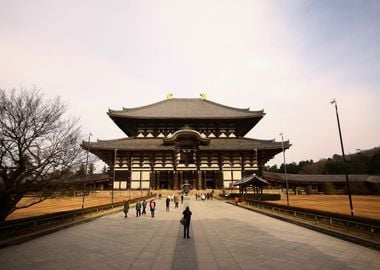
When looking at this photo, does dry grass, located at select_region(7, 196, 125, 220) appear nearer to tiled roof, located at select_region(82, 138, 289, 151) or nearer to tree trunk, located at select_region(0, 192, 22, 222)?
tree trunk, located at select_region(0, 192, 22, 222)

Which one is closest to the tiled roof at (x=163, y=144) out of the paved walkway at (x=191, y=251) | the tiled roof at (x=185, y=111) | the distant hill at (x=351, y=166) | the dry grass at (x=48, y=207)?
the tiled roof at (x=185, y=111)

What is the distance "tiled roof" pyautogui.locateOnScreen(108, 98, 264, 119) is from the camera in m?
50.2

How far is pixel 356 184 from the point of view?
5125 cm

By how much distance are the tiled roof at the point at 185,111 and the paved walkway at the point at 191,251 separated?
128 ft

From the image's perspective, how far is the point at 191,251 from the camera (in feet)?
29.0

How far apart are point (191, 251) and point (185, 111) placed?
46668 mm

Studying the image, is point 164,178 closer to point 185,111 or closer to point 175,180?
point 175,180

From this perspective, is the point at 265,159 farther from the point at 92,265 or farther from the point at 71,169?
the point at 92,265

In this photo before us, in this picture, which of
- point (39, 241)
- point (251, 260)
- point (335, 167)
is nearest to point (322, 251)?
point (251, 260)

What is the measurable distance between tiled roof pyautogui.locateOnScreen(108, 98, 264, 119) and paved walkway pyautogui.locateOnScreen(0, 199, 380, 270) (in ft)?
128

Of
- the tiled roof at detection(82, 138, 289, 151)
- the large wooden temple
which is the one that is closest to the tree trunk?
the tiled roof at detection(82, 138, 289, 151)

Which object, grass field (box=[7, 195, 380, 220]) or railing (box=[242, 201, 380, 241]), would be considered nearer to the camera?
railing (box=[242, 201, 380, 241])

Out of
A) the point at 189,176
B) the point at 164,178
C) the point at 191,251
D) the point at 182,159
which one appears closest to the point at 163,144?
the point at 182,159

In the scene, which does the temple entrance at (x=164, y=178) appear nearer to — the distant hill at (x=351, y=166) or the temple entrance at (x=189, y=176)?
the temple entrance at (x=189, y=176)
